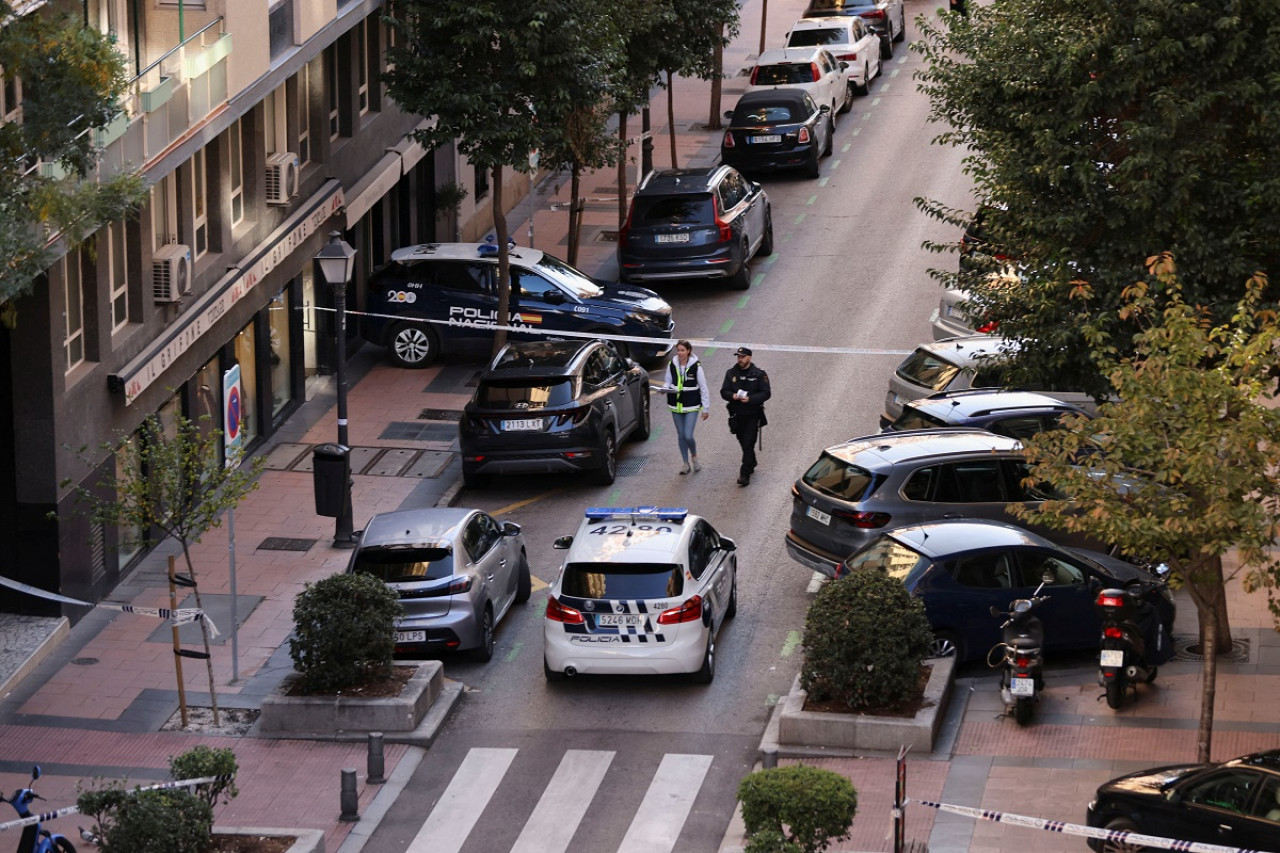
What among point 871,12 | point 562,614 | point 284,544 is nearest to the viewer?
point 562,614

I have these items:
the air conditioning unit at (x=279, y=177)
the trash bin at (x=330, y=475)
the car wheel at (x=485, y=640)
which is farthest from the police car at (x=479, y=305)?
the car wheel at (x=485, y=640)

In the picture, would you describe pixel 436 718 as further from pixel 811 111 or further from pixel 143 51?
pixel 811 111

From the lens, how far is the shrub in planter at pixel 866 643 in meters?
17.5

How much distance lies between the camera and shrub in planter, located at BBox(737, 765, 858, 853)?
1411 centimetres

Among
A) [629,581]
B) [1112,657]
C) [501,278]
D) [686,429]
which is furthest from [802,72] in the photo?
[1112,657]

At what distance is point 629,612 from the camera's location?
1869 centimetres

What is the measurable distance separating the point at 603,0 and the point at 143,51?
1006cm

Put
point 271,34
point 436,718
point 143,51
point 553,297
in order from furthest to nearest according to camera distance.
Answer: point 553,297 → point 271,34 → point 143,51 → point 436,718

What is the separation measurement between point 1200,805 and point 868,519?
7155mm

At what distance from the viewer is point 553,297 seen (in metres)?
29.8

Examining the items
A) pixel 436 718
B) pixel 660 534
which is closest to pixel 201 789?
pixel 436 718

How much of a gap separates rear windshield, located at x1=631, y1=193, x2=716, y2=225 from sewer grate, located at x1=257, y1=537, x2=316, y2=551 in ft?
36.3

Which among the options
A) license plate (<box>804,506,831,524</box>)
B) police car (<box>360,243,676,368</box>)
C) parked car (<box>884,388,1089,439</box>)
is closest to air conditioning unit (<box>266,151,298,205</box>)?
police car (<box>360,243,676,368</box>)

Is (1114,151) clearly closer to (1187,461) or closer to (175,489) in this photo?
(1187,461)
